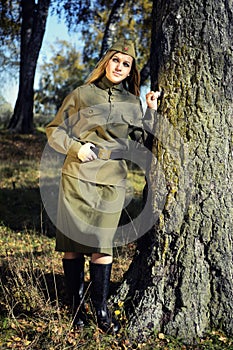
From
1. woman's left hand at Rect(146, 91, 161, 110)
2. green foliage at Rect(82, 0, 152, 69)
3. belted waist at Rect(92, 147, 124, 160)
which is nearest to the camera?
belted waist at Rect(92, 147, 124, 160)

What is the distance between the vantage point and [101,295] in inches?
135

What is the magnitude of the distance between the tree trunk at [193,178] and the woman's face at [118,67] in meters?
0.26

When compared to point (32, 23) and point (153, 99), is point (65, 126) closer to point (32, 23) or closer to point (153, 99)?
point (153, 99)

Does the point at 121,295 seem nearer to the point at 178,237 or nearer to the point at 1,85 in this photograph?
the point at 178,237

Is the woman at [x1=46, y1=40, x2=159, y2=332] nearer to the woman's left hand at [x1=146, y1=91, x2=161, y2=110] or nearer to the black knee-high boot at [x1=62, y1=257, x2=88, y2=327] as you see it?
the woman's left hand at [x1=146, y1=91, x2=161, y2=110]

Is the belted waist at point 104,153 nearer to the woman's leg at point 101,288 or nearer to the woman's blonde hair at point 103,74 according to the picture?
the woman's blonde hair at point 103,74

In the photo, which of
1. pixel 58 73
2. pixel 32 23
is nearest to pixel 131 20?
pixel 32 23

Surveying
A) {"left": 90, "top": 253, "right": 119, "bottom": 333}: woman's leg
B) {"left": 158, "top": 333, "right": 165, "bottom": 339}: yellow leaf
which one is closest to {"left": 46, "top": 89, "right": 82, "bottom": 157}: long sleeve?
{"left": 90, "top": 253, "right": 119, "bottom": 333}: woman's leg

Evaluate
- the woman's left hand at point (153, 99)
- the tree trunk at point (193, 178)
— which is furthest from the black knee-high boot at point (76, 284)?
the woman's left hand at point (153, 99)

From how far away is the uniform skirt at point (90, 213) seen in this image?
3338 mm

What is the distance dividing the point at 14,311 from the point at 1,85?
25.4m

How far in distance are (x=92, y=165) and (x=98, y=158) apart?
0.21 feet

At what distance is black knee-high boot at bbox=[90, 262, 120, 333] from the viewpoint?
3.39 meters

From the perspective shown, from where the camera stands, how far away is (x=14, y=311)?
12.5 ft
